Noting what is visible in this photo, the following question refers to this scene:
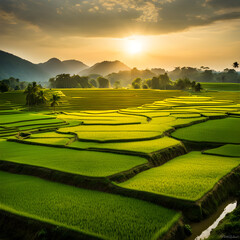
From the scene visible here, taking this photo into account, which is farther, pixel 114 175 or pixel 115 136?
pixel 115 136

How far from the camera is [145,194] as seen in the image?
11.8 m

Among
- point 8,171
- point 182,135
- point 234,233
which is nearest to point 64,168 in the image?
point 8,171

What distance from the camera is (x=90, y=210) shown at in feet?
34.6

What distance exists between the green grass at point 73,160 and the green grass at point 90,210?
1.87 metres

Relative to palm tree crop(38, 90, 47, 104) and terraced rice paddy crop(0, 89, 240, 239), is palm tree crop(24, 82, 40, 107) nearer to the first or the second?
palm tree crop(38, 90, 47, 104)

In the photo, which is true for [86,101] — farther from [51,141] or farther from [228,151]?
[228,151]

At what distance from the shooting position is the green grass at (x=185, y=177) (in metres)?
12.0

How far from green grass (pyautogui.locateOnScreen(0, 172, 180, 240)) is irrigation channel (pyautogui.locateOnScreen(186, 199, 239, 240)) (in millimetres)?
1073

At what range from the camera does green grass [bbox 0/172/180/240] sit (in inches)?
360

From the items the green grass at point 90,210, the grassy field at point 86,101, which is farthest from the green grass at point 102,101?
the green grass at point 90,210

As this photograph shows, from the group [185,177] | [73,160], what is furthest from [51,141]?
[185,177]

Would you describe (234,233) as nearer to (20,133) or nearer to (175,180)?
(175,180)

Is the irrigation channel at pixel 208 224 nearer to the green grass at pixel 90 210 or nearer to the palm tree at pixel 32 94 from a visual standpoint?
the green grass at pixel 90 210

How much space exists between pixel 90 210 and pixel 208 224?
509 cm
